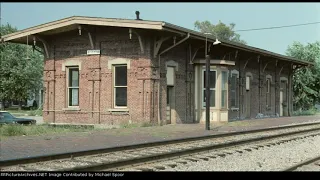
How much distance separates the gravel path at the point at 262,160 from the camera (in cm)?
864

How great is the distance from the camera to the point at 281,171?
797 centimetres

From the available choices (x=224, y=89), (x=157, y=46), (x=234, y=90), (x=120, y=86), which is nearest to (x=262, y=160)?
(x=157, y=46)

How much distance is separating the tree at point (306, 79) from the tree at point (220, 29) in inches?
1408

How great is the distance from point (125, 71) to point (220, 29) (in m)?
68.6

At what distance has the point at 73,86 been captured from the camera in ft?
72.3

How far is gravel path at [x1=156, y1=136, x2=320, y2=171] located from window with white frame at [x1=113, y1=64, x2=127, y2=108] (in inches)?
356

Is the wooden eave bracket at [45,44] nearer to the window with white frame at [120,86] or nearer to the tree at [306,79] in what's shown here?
the window with white frame at [120,86]

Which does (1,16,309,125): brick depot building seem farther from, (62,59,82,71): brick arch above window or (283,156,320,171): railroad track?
(283,156,320,171): railroad track

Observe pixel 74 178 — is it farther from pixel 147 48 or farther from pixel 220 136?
pixel 147 48

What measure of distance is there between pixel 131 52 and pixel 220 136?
22.4ft

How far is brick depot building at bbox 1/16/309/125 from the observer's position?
19.5m

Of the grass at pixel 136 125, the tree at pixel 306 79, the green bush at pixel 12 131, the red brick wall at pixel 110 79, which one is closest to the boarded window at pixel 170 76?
the red brick wall at pixel 110 79

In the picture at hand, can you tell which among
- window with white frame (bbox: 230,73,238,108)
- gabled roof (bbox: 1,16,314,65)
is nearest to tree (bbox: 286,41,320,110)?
window with white frame (bbox: 230,73,238,108)

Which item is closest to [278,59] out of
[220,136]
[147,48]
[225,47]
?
[225,47]
